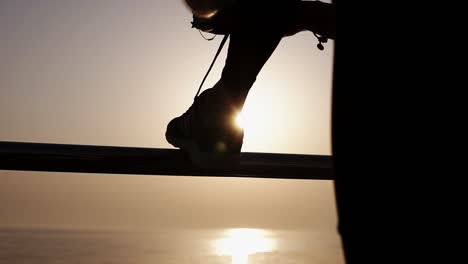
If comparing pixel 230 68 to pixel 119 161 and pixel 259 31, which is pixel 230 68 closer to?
pixel 259 31

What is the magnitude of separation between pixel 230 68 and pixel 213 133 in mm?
243

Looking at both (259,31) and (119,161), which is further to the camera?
(119,161)

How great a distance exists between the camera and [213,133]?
6.90 ft

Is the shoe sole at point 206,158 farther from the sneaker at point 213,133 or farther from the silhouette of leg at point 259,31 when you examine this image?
the silhouette of leg at point 259,31

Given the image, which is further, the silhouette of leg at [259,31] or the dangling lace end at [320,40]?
the dangling lace end at [320,40]

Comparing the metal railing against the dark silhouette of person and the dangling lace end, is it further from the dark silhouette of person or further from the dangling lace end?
the dangling lace end

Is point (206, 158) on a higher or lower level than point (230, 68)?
lower

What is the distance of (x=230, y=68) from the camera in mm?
2051

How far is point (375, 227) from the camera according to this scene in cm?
92

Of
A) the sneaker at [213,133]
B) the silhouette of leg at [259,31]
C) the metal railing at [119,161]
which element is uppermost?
the silhouette of leg at [259,31]

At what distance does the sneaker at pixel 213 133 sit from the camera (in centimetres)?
208

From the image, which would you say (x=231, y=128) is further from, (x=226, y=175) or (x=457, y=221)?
(x=457, y=221)

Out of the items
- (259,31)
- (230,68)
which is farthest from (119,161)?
(259,31)

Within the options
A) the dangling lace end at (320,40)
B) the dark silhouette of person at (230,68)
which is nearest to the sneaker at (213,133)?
the dark silhouette of person at (230,68)
